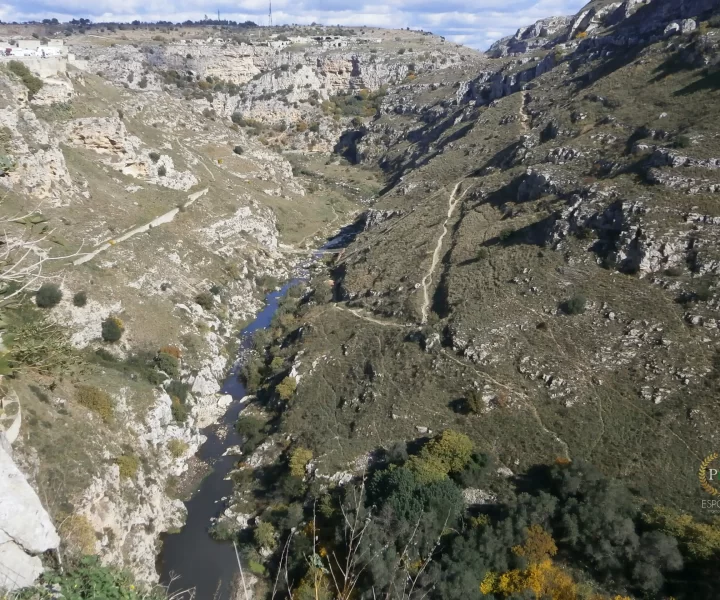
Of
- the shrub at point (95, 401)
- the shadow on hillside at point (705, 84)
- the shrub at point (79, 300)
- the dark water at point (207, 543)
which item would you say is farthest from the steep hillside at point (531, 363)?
the shrub at point (79, 300)

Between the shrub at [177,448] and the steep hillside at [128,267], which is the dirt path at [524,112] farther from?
the shrub at [177,448]

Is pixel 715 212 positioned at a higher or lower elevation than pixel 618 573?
higher

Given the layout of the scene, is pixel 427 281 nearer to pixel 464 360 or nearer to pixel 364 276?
pixel 364 276

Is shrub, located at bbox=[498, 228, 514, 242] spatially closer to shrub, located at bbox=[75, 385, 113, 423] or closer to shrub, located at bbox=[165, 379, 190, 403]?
shrub, located at bbox=[165, 379, 190, 403]

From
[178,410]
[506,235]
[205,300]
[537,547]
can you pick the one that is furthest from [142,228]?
[537,547]

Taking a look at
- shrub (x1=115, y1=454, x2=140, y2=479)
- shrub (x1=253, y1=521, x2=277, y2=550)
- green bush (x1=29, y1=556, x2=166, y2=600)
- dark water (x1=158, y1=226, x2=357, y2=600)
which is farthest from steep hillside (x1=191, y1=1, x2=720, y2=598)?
shrub (x1=115, y1=454, x2=140, y2=479)

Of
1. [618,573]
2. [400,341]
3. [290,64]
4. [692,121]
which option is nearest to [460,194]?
[692,121]
